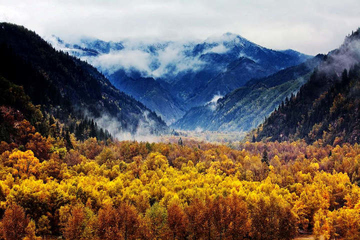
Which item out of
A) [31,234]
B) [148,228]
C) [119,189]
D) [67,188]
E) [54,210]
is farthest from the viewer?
[119,189]

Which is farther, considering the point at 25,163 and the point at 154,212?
the point at 25,163

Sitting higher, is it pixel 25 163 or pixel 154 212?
pixel 25 163

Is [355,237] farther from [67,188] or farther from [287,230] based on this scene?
[67,188]

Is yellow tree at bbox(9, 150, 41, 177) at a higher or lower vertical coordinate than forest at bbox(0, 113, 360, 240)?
A: higher

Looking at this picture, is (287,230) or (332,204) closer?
(287,230)

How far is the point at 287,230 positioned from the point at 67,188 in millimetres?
81715

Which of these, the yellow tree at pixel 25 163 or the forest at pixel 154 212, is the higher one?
the yellow tree at pixel 25 163

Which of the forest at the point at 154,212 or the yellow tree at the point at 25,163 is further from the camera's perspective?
the yellow tree at the point at 25,163

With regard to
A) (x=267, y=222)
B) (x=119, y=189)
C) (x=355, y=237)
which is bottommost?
(x=355, y=237)

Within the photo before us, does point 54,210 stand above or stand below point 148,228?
above

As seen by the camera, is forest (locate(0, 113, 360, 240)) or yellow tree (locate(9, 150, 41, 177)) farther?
yellow tree (locate(9, 150, 41, 177))

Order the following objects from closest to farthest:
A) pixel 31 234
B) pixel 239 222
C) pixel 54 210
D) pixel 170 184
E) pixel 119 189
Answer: pixel 31 234, pixel 239 222, pixel 54 210, pixel 119 189, pixel 170 184

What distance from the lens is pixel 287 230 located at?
452 feet

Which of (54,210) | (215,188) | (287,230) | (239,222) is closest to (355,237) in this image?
(287,230)
